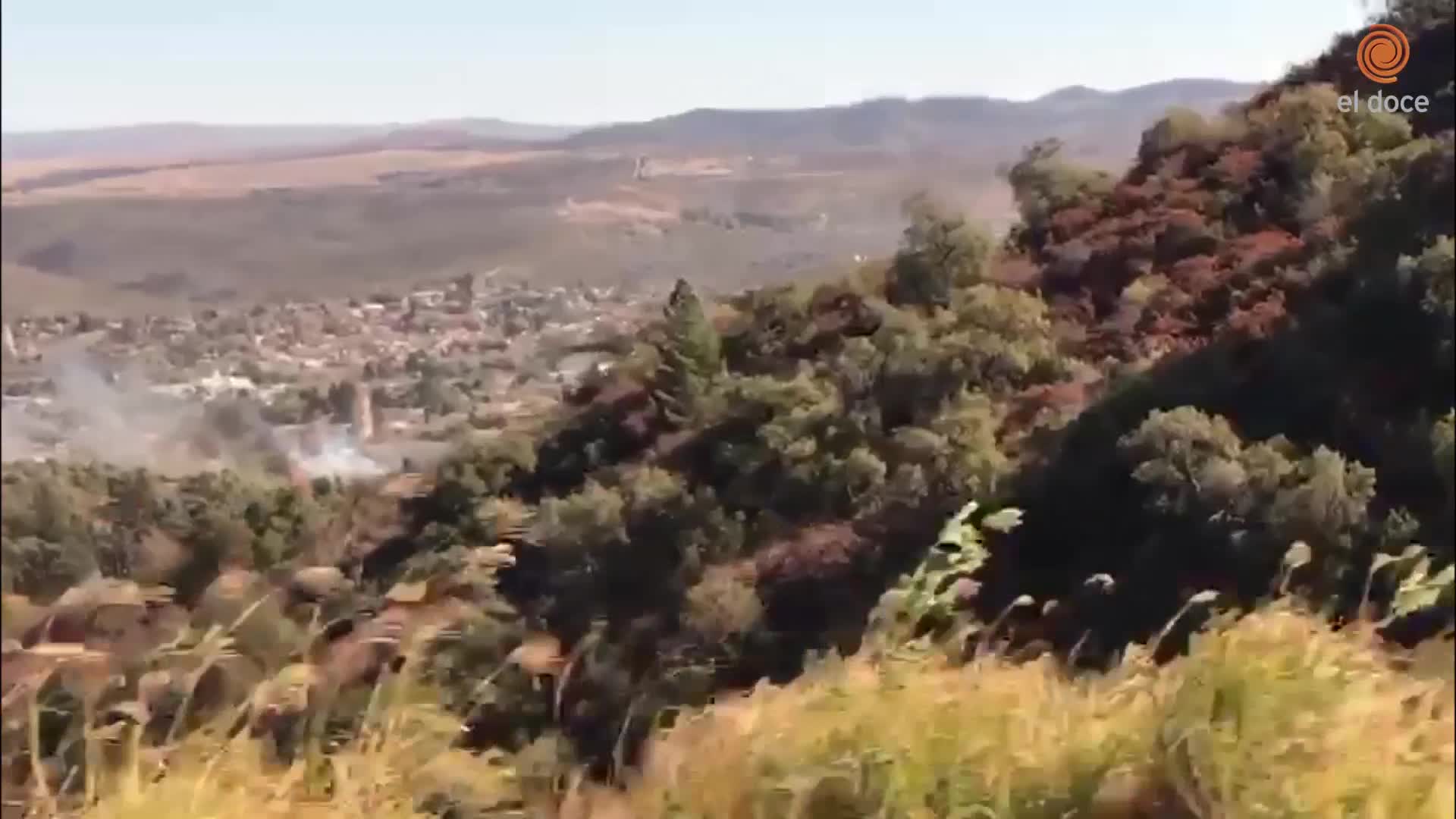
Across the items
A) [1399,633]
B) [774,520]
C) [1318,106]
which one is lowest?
[774,520]

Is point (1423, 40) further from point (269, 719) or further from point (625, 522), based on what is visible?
point (269, 719)

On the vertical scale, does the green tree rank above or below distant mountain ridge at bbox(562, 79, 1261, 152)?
below

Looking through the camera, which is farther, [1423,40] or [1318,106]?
[1318,106]

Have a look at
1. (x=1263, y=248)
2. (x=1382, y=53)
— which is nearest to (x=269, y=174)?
(x=1263, y=248)

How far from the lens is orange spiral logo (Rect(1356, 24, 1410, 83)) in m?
9.50

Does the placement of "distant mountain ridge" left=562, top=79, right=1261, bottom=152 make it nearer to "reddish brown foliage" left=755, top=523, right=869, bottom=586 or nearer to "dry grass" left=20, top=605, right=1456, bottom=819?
"reddish brown foliage" left=755, top=523, right=869, bottom=586

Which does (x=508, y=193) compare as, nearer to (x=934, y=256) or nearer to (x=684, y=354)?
(x=684, y=354)

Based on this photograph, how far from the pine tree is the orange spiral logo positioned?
19.0ft

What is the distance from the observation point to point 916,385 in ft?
37.0

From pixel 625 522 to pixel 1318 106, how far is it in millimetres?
7096

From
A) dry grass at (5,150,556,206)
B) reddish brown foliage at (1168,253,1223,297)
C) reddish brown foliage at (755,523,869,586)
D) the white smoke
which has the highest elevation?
dry grass at (5,150,556,206)

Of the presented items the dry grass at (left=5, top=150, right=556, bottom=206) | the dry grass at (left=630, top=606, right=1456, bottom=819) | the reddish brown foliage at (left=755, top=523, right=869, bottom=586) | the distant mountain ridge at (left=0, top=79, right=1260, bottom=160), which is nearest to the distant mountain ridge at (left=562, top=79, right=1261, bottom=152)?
the distant mountain ridge at (left=0, top=79, right=1260, bottom=160)

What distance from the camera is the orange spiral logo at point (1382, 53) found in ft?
31.2

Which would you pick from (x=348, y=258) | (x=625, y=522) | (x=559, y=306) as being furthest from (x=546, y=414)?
(x=348, y=258)
